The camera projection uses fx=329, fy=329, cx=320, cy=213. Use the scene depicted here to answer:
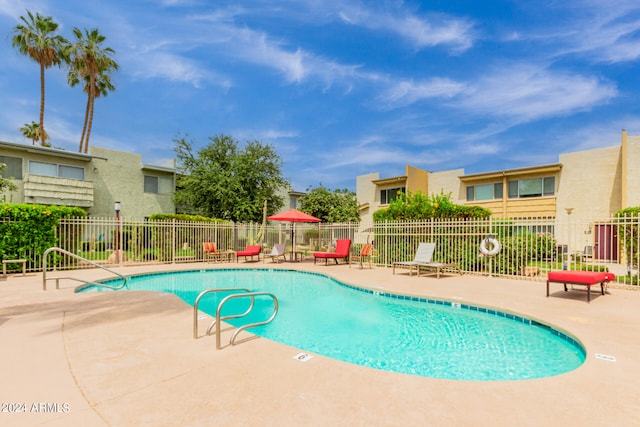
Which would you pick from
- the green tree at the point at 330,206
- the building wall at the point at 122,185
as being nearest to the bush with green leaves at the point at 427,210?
the green tree at the point at 330,206

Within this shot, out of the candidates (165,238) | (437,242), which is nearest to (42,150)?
(165,238)

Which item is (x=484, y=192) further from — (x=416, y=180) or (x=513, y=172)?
(x=416, y=180)

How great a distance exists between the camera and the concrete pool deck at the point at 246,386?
2539mm

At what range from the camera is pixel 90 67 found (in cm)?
2570

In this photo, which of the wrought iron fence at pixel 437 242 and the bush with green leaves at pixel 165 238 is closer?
the wrought iron fence at pixel 437 242

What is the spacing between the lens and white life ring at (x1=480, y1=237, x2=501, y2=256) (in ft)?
33.6

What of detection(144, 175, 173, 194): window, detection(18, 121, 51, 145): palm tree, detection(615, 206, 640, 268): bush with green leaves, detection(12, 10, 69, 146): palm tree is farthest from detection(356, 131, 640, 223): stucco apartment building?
detection(18, 121, 51, 145): palm tree

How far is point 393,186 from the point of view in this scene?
86.4ft

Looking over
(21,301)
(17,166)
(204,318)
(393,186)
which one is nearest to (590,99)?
(393,186)

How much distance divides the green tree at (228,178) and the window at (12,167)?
8.09 metres

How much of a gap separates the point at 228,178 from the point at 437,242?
1451 cm

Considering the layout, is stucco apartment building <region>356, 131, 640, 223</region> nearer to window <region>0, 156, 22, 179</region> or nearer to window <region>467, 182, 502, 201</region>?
window <region>467, 182, 502, 201</region>

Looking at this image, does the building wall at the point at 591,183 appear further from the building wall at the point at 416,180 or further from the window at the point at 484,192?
the building wall at the point at 416,180

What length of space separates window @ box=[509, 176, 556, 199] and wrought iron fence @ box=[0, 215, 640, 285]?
4782 mm
